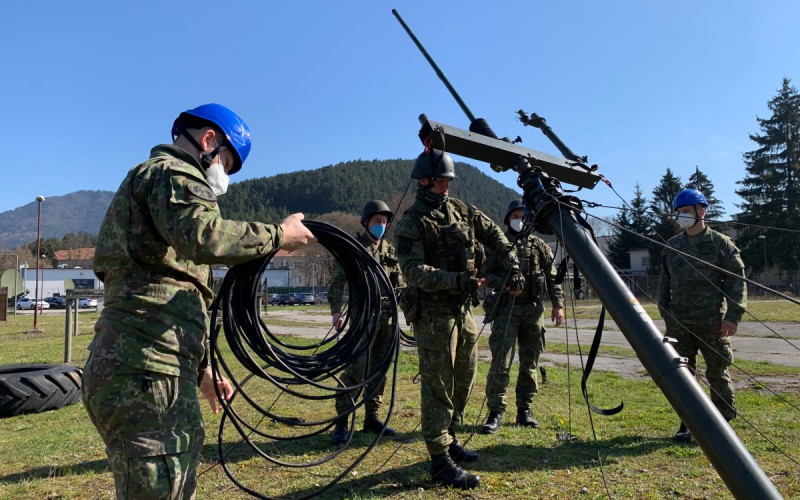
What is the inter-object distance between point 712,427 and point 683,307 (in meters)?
3.89

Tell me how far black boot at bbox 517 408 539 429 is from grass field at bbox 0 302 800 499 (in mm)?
150

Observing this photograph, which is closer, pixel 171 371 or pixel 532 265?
pixel 171 371

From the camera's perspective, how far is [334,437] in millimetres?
5531

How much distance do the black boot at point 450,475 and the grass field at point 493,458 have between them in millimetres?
77

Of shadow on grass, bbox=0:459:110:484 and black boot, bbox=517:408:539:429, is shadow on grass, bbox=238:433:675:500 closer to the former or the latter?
Result: black boot, bbox=517:408:539:429

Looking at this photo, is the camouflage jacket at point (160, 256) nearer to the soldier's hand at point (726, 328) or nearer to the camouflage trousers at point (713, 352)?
the camouflage trousers at point (713, 352)

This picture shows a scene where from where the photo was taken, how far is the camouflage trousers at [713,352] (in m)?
5.33

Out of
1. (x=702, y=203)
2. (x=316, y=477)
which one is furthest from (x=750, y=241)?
(x=316, y=477)

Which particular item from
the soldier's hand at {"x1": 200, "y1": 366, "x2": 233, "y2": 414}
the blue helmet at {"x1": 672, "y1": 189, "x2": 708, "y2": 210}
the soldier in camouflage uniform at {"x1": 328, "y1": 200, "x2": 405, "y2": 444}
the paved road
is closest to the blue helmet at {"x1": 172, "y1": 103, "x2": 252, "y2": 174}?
the soldier's hand at {"x1": 200, "y1": 366, "x2": 233, "y2": 414}

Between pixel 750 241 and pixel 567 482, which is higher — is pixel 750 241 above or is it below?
above

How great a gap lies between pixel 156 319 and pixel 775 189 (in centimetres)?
6028

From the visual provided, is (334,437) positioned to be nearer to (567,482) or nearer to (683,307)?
(567,482)

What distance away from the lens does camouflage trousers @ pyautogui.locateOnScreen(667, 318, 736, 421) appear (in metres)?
5.33

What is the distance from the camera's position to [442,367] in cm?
436
